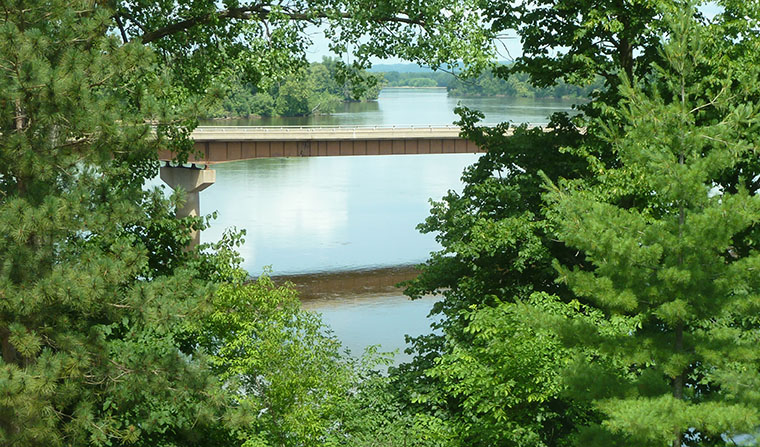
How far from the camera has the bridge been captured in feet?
159

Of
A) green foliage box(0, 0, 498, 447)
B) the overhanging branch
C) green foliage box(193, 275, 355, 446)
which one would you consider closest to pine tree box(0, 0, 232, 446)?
green foliage box(0, 0, 498, 447)

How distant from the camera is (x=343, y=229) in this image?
51375 millimetres

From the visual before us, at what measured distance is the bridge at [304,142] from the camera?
4847 centimetres

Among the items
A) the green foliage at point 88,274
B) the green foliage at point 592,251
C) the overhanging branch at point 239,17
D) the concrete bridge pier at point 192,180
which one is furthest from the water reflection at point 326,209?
the green foliage at point 88,274

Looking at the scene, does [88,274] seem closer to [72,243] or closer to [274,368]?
[72,243]

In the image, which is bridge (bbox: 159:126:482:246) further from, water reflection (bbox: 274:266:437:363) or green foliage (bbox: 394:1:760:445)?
green foliage (bbox: 394:1:760:445)

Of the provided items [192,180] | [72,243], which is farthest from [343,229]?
[72,243]

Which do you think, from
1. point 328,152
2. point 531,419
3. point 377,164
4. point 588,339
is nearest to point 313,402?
point 531,419

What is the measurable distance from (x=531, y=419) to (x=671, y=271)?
17.7 feet

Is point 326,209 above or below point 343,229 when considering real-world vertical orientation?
above

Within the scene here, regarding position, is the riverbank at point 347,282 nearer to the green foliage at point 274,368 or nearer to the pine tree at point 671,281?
the green foliage at point 274,368

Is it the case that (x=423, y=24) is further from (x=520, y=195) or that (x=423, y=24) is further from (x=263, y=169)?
(x=263, y=169)

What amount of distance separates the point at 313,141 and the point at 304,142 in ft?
1.62

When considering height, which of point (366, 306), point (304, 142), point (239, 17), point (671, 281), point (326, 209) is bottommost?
point (366, 306)
